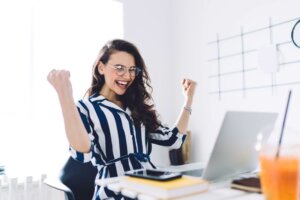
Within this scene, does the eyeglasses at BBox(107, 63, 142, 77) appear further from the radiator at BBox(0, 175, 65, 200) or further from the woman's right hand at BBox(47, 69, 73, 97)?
the radiator at BBox(0, 175, 65, 200)

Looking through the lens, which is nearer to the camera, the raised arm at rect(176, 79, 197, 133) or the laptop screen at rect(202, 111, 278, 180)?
the laptop screen at rect(202, 111, 278, 180)

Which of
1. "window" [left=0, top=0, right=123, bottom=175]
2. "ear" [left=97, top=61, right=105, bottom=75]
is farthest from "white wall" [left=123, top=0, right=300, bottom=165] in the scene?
"ear" [left=97, top=61, right=105, bottom=75]

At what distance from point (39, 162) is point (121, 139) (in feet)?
3.53

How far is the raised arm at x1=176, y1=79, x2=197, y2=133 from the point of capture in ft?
4.25

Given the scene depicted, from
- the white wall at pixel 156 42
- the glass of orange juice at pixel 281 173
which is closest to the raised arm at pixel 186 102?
the glass of orange juice at pixel 281 173

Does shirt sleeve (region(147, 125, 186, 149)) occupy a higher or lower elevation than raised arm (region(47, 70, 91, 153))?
lower

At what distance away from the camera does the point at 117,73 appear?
4.15 ft

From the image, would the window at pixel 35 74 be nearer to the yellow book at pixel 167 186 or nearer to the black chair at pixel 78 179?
the black chair at pixel 78 179

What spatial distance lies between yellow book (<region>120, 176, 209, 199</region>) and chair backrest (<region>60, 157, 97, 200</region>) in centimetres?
88

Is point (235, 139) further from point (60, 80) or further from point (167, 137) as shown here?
point (167, 137)

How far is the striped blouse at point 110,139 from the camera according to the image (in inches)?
46.1

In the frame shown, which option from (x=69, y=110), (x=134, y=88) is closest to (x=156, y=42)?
(x=134, y=88)

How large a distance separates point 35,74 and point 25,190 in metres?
0.72

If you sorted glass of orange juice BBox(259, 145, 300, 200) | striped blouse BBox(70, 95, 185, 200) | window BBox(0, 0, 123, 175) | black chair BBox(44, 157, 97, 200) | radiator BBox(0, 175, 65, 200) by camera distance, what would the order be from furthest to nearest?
window BBox(0, 0, 123, 175) → radiator BBox(0, 175, 65, 200) → black chair BBox(44, 157, 97, 200) → striped blouse BBox(70, 95, 185, 200) → glass of orange juice BBox(259, 145, 300, 200)
